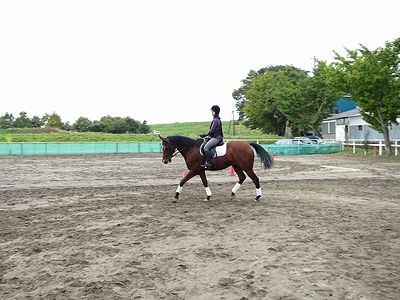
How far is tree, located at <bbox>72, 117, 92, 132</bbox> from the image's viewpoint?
76000 mm

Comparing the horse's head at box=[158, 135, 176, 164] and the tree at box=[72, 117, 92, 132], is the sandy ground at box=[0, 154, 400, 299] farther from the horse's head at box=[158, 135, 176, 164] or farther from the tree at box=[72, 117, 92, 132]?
the tree at box=[72, 117, 92, 132]

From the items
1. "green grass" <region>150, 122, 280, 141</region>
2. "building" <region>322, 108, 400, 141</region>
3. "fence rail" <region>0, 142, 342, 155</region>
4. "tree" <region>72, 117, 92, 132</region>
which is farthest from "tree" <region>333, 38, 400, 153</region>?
"tree" <region>72, 117, 92, 132</region>

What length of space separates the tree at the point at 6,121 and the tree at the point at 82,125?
1101 centimetres

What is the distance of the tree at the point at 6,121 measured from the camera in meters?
69.8

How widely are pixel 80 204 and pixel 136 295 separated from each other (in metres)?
6.00

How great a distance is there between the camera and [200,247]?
5.59 m

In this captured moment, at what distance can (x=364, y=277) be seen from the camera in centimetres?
438

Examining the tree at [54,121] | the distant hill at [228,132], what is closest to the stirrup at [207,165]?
the distant hill at [228,132]

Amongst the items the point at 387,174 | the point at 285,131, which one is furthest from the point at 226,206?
the point at 285,131

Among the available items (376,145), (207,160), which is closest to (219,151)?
(207,160)

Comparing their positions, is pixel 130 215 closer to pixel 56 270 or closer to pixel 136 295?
pixel 56 270

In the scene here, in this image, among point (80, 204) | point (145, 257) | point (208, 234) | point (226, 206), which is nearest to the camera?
point (145, 257)

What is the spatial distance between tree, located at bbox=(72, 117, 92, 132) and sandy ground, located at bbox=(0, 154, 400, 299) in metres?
67.3

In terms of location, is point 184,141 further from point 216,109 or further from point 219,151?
point 216,109
